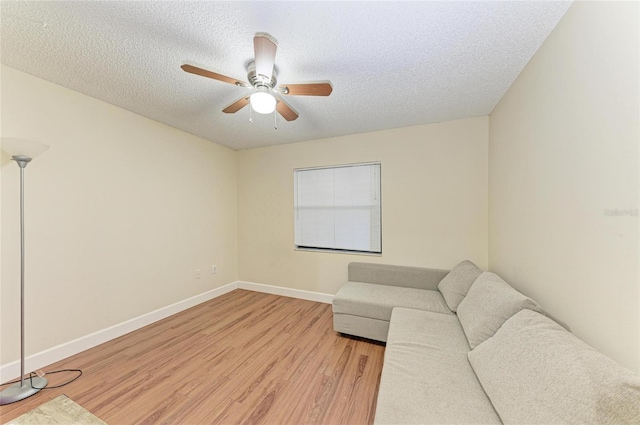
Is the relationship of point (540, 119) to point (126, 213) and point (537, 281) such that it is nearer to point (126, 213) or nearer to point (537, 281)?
point (537, 281)

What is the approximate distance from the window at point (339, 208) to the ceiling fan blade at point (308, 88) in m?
1.67

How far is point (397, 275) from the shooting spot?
2.72 meters

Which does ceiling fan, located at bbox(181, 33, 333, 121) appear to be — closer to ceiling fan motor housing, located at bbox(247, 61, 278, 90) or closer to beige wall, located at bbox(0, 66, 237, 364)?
ceiling fan motor housing, located at bbox(247, 61, 278, 90)

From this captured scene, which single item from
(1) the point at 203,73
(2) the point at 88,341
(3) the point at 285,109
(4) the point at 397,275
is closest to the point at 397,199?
(4) the point at 397,275

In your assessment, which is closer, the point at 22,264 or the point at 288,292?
the point at 22,264

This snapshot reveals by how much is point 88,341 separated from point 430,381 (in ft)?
9.64

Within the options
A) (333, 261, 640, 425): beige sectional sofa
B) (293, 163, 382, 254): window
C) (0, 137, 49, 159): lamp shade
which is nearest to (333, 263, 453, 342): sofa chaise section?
(333, 261, 640, 425): beige sectional sofa

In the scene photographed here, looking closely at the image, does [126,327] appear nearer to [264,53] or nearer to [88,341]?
[88,341]

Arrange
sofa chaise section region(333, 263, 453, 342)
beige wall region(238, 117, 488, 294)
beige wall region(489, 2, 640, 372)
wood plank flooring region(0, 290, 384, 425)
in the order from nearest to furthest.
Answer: beige wall region(489, 2, 640, 372)
wood plank flooring region(0, 290, 384, 425)
sofa chaise section region(333, 263, 453, 342)
beige wall region(238, 117, 488, 294)

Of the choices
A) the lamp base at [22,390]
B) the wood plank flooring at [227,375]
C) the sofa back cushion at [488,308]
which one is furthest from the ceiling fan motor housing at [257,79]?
the lamp base at [22,390]

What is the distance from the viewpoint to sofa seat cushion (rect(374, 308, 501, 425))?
98 centimetres

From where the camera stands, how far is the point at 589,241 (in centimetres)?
108

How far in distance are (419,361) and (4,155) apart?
329 cm

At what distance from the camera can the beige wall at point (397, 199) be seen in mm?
2592
